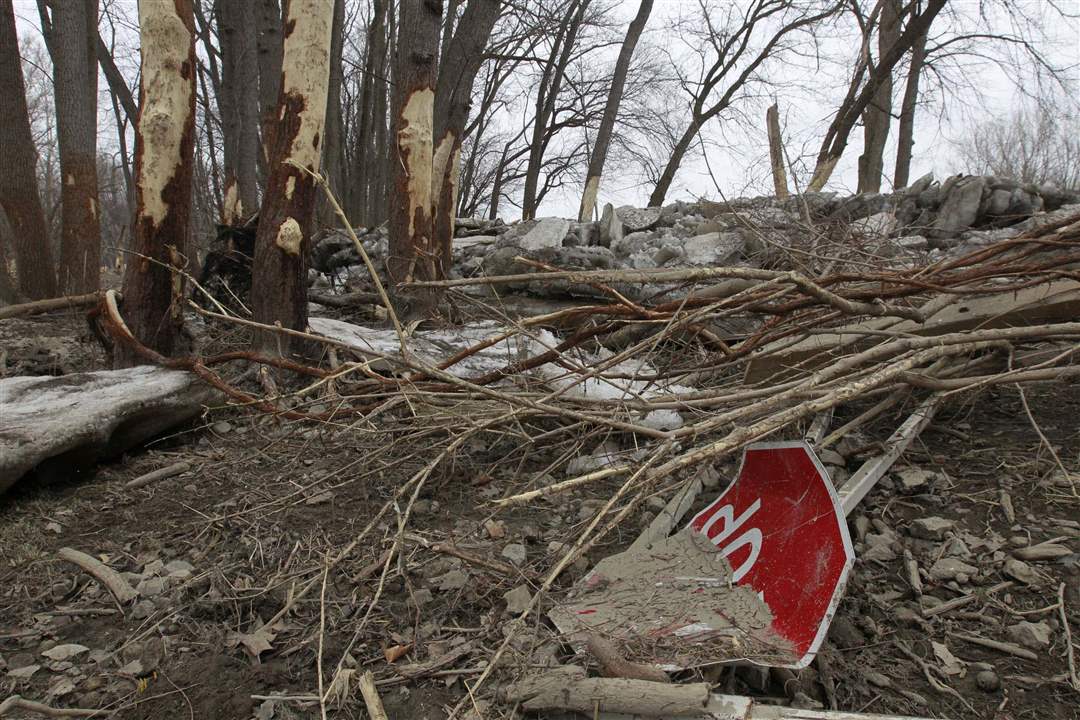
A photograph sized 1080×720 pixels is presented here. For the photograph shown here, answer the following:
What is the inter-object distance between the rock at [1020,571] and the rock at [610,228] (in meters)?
5.18

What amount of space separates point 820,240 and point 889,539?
193 cm

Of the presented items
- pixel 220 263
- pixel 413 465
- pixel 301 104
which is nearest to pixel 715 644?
pixel 413 465

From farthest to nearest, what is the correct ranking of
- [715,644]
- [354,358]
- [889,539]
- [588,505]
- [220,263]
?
[220,263], [354,358], [588,505], [889,539], [715,644]

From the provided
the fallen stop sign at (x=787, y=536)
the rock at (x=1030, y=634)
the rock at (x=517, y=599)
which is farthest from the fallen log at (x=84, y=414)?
the rock at (x=1030, y=634)

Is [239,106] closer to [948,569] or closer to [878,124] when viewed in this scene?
[948,569]

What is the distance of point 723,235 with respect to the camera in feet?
19.2

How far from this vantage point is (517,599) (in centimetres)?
188

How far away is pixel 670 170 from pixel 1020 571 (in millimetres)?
12819

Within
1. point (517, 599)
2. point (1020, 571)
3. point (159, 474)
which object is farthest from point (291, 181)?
point (1020, 571)

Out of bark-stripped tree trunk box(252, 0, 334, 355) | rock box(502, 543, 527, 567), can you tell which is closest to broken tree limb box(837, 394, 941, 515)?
rock box(502, 543, 527, 567)

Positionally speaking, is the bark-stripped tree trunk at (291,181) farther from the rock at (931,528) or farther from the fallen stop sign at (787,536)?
the rock at (931,528)

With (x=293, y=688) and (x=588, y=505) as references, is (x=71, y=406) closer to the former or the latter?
(x=293, y=688)

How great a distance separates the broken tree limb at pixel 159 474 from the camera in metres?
2.73

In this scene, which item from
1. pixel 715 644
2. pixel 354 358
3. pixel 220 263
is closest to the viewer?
pixel 715 644
